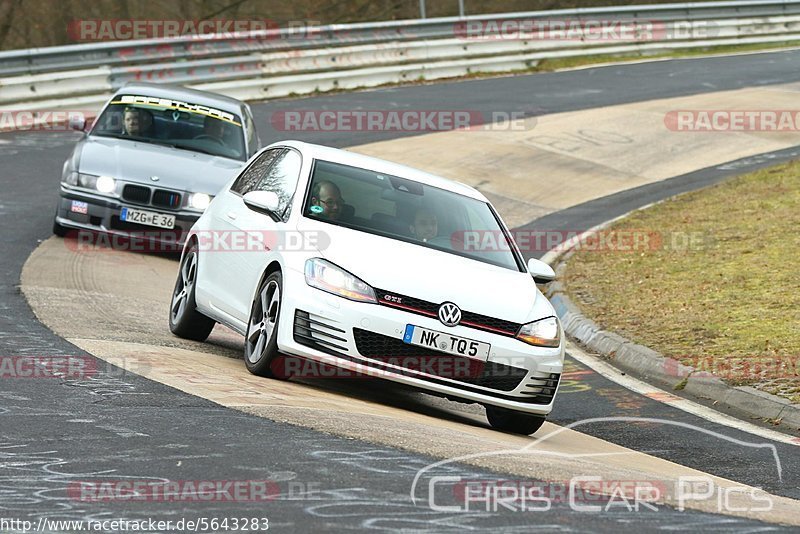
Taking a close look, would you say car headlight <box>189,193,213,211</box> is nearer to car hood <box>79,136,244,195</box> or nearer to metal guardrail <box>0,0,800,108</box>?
car hood <box>79,136,244,195</box>

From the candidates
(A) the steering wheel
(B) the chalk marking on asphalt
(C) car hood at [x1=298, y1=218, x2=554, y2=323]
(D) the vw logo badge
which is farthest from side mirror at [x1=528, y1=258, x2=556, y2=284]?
(A) the steering wheel

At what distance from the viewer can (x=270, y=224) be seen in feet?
29.7

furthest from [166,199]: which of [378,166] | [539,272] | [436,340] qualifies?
[436,340]

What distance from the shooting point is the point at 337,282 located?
8.10m

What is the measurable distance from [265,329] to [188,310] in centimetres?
175

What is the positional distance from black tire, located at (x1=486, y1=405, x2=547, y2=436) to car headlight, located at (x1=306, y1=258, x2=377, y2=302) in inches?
44.0

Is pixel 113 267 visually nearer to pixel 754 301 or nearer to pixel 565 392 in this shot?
pixel 565 392

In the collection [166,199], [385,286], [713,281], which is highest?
[385,286]

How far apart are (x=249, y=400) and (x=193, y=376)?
0.85 meters

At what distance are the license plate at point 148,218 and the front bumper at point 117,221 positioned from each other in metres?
0.03

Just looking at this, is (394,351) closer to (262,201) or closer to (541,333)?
(541,333)

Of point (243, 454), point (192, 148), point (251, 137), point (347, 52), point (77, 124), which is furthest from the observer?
point (347, 52)

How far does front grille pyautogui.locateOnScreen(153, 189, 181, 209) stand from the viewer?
1398cm

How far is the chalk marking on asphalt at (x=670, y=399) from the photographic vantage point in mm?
8922
